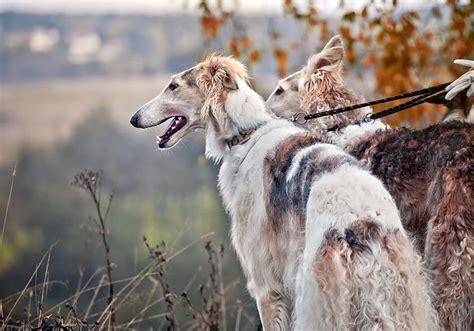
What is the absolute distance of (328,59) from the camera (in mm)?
7422

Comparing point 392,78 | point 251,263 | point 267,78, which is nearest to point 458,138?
point 251,263

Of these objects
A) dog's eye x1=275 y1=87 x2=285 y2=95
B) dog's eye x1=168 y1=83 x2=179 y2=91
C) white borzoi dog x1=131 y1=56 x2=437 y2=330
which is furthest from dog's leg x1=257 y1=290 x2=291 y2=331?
dog's eye x1=275 y1=87 x2=285 y2=95

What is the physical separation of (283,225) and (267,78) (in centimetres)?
958

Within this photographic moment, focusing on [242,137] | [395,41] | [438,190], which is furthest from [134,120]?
[395,41]

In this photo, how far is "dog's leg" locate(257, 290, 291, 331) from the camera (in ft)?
19.3

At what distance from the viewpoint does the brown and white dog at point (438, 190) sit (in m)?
5.45

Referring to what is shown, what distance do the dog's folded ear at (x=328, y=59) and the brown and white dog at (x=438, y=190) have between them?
0.76m

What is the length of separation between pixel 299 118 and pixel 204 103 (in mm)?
937

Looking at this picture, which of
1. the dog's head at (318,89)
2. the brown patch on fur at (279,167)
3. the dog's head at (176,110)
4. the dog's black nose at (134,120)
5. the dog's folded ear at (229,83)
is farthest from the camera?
the dog's head at (318,89)

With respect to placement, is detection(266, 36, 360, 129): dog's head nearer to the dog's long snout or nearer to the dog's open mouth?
the dog's open mouth

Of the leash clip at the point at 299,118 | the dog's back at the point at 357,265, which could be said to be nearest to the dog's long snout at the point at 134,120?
the leash clip at the point at 299,118

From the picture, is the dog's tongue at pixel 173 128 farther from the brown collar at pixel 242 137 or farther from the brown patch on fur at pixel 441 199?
the brown patch on fur at pixel 441 199

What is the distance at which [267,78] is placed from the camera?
15.1 meters

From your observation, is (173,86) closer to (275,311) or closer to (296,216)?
(296,216)
